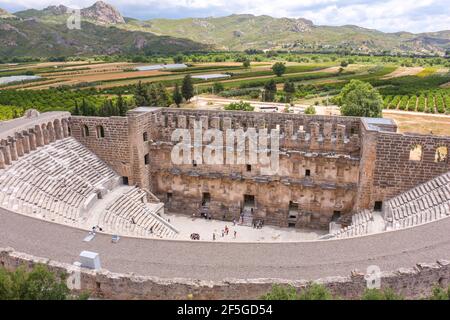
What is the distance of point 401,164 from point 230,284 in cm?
1583

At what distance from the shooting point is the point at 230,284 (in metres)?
13.0

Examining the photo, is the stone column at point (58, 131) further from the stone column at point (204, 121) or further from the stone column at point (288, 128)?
the stone column at point (288, 128)

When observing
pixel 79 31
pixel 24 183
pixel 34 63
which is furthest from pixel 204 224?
pixel 79 31

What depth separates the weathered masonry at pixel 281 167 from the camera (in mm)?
24453

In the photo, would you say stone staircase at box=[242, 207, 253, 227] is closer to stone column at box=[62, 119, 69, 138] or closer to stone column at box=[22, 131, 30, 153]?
stone column at box=[62, 119, 69, 138]

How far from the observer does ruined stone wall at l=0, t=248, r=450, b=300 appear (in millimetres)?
12906

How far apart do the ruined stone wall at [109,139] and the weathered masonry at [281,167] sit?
75 mm

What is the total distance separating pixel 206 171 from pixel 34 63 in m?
110

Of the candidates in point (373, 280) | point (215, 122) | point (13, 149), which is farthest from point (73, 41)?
point (373, 280)

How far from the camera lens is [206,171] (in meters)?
29.0

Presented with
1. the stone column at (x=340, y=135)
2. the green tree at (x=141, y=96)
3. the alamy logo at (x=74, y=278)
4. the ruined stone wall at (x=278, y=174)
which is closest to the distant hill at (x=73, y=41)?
the green tree at (x=141, y=96)

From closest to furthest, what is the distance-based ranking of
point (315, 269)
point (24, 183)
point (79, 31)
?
point (315, 269) < point (24, 183) < point (79, 31)

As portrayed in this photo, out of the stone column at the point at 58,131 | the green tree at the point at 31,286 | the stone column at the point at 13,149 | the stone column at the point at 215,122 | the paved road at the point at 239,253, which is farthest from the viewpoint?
the stone column at the point at 215,122
